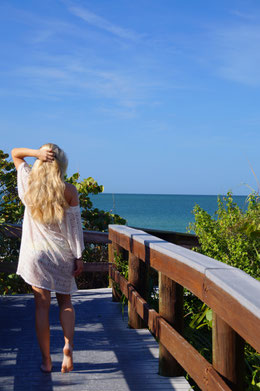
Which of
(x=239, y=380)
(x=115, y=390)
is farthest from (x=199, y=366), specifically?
(x=115, y=390)

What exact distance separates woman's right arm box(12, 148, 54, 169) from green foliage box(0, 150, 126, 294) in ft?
11.7

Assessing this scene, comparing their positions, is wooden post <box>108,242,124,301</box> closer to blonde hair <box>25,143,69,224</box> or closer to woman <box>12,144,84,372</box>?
woman <box>12,144,84,372</box>

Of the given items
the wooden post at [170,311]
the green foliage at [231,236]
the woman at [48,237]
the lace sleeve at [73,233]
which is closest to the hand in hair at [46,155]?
the woman at [48,237]

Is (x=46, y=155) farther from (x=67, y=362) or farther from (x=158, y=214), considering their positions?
(x=158, y=214)

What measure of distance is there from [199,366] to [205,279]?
1.80ft

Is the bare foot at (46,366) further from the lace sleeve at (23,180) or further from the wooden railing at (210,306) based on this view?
the lace sleeve at (23,180)

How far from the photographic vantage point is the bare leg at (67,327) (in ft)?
12.4

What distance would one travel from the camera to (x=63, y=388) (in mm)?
3545

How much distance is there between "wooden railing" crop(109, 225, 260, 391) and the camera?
7.25ft

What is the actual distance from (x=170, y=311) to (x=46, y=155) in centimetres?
147

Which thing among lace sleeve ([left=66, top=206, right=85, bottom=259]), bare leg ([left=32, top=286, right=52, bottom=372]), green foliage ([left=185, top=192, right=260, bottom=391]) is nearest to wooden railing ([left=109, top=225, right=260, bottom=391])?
lace sleeve ([left=66, top=206, right=85, bottom=259])

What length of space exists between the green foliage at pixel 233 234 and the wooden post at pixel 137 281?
110 centimetres

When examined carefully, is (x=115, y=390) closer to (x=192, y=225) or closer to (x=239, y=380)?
(x=239, y=380)

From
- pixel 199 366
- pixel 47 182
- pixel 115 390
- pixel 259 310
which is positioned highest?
pixel 47 182
